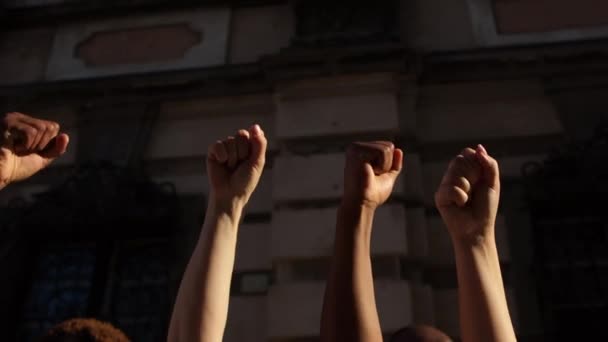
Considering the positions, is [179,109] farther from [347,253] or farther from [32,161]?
[347,253]

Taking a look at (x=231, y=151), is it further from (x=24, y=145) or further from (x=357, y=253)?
(x=24, y=145)

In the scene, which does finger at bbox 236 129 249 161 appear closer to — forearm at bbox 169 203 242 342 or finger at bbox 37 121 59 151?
forearm at bbox 169 203 242 342

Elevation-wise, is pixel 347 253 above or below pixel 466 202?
below

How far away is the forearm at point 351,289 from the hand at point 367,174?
0.04 metres

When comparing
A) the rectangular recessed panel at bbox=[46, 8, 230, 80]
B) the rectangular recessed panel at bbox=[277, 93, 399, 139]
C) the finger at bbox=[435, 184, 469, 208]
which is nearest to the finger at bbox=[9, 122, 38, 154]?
the finger at bbox=[435, 184, 469, 208]

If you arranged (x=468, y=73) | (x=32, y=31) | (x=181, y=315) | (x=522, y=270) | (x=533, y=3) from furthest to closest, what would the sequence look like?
1. (x=32, y=31)
2. (x=533, y=3)
3. (x=468, y=73)
4. (x=522, y=270)
5. (x=181, y=315)

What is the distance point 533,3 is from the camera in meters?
4.94

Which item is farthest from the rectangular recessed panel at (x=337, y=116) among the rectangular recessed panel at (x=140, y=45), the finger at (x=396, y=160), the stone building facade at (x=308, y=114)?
the finger at (x=396, y=160)

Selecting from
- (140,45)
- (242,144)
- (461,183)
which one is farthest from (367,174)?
(140,45)

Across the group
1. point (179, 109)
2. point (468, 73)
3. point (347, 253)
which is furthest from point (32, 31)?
point (347, 253)

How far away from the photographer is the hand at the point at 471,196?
187 centimetres

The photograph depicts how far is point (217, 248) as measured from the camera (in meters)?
1.91

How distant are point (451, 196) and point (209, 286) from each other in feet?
2.66

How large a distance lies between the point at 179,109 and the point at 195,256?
3050 millimetres
